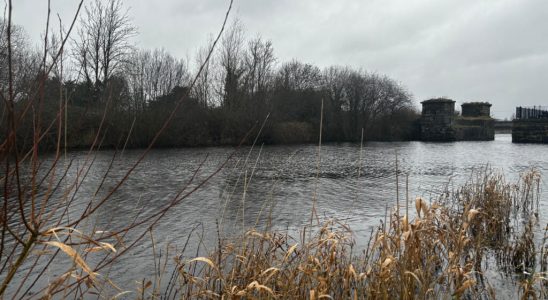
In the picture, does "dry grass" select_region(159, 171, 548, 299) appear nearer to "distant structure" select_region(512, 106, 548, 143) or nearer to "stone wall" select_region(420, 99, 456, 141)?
"distant structure" select_region(512, 106, 548, 143)

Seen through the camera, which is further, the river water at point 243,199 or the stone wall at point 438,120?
the stone wall at point 438,120

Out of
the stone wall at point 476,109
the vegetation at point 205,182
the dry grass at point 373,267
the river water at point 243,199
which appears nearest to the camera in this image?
the vegetation at point 205,182

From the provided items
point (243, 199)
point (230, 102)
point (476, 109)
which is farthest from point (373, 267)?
point (476, 109)

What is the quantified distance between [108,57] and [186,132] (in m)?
9.91

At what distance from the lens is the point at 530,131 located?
137 feet

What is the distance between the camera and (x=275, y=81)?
157ft

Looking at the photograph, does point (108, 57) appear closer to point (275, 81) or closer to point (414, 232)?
point (275, 81)

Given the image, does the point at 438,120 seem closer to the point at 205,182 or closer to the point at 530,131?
the point at 530,131

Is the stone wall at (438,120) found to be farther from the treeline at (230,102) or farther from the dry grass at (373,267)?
the dry grass at (373,267)

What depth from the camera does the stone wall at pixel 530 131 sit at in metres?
40.7

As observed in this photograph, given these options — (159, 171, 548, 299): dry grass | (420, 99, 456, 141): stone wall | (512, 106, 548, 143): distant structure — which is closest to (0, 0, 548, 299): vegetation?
(159, 171, 548, 299): dry grass

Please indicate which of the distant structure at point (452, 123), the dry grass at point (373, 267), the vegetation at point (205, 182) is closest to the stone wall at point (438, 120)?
the distant structure at point (452, 123)

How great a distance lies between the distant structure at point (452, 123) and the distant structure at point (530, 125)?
736cm

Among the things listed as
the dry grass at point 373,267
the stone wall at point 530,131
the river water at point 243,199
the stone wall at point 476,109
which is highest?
the stone wall at point 476,109
